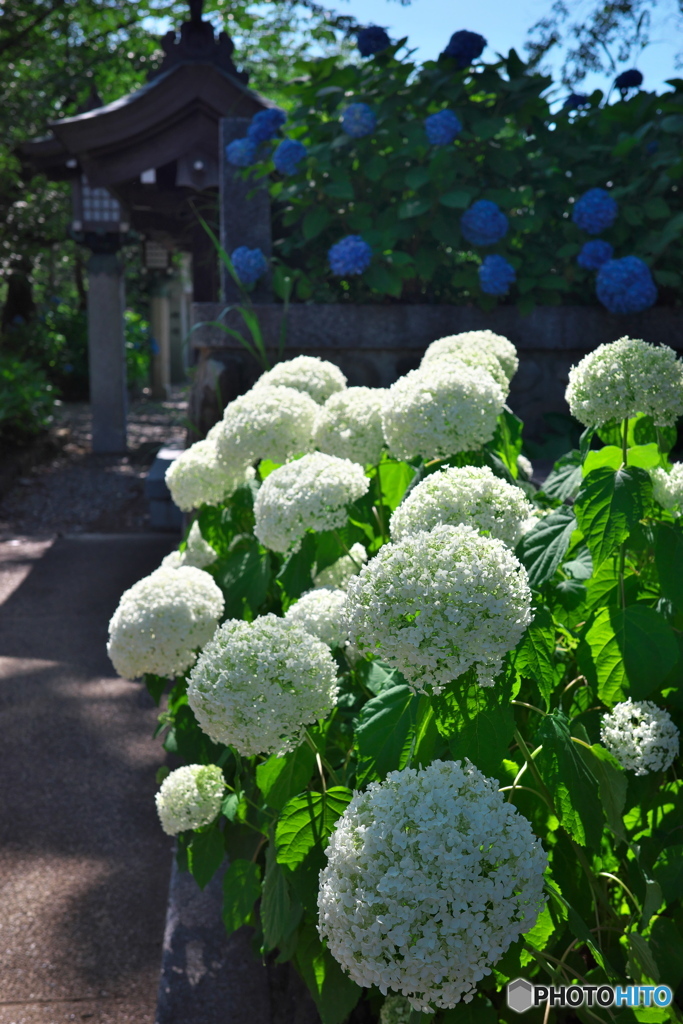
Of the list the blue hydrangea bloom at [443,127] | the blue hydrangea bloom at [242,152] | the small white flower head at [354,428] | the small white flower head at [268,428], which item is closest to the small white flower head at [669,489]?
the small white flower head at [354,428]

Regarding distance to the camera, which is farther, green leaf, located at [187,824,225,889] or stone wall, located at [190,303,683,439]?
stone wall, located at [190,303,683,439]

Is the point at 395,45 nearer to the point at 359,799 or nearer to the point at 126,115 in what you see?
the point at 126,115

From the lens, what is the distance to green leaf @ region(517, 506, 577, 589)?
144cm

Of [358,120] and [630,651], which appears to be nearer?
[630,651]

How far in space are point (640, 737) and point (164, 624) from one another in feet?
3.08

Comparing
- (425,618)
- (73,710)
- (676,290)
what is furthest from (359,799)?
(676,290)

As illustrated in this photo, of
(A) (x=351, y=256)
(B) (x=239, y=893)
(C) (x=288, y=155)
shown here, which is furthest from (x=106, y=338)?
(B) (x=239, y=893)

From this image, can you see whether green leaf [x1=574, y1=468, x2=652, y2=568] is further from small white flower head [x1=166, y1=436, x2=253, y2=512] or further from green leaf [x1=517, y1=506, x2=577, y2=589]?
small white flower head [x1=166, y1=436, x2=253, y2=512]

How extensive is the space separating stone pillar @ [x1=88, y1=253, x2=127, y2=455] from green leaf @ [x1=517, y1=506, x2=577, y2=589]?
1047cm

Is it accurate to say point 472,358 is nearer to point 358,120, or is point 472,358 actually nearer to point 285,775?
point 285,775

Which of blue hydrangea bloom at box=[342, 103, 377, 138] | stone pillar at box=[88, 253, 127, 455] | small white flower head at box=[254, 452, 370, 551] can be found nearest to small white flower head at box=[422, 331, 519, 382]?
small white flower head at box=[254, 452, 370, 551]

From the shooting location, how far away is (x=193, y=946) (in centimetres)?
217

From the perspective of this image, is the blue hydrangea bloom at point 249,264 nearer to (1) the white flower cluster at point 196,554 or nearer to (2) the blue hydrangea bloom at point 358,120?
(2) the blue hydrangea bloom at point 358,120

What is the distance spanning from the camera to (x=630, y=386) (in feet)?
4.90
